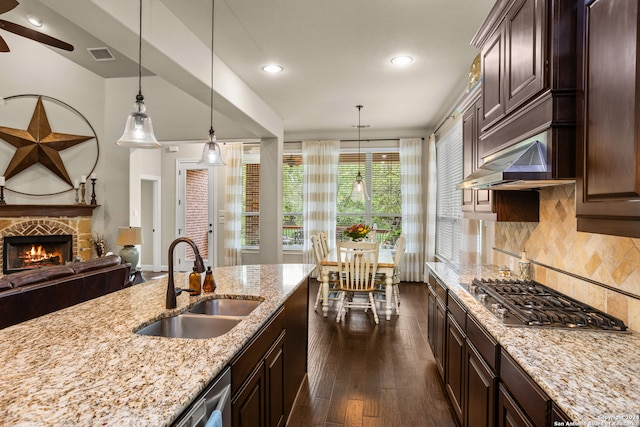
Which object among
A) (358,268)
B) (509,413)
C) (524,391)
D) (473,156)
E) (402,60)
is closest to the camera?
(524,391)

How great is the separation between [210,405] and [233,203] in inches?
230

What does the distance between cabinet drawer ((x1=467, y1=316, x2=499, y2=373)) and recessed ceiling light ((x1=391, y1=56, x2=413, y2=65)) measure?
2.48m

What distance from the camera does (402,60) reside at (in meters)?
3.37

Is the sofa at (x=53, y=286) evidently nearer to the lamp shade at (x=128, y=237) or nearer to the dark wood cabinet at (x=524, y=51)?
the lamp shade at (x=128, y=237)

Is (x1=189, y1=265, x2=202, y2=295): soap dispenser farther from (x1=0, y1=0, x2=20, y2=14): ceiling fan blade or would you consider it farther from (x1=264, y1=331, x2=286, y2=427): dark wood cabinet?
(x1=0, y1=0, x2=20, y2=14): ceiling fan blade

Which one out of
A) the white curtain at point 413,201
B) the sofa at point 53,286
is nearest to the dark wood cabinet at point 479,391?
the sofa at point 53,286

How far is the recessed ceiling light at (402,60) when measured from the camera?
330cm

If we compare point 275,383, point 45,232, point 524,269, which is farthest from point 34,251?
point 524,269

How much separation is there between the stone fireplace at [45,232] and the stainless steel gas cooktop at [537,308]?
4.82 metres

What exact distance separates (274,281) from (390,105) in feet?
11.2

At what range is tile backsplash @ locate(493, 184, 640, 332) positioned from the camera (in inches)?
59.7

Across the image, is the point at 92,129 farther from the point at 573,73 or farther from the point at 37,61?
the point at 573,73

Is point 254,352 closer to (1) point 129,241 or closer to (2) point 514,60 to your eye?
(2) point 514,60

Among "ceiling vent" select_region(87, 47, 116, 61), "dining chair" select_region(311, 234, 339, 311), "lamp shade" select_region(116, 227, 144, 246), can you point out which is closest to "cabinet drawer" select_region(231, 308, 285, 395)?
"dining chair" select_region(311, 234, 339, 311)
